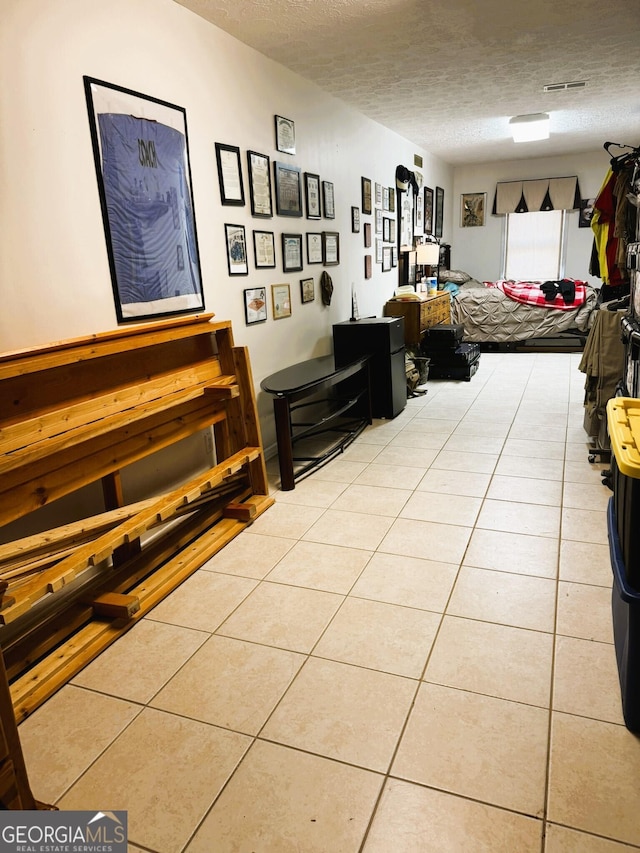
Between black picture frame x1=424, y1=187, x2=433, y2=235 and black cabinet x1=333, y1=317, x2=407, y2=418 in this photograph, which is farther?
black picture frame x1=424, y1=187, x2=433, y2=235

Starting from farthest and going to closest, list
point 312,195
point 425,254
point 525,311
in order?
point 525,311 → point 425,254 → point 312,195

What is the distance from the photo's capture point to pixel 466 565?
257 cm

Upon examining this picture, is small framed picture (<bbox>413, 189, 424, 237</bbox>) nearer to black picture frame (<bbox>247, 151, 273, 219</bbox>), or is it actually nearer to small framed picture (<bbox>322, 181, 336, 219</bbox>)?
small framed picture (<bbox>322, 181, 336, 219</bbox>)

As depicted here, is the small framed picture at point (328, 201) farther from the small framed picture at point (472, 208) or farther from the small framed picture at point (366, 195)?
the small framed picture at point (472, 208)

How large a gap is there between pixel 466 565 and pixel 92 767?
168 centimetres

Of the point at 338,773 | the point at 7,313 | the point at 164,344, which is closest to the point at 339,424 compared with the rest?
the point at 164,344

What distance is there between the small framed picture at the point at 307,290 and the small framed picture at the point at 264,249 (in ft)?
1.58

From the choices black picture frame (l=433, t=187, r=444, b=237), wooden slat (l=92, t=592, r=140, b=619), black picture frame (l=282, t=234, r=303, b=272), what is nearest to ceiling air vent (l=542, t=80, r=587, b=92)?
black picture frame (l=282, t=234, r=303, b=272)

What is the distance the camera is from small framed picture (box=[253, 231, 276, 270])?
3.74 meters

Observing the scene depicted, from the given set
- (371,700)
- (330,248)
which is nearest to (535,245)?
(330,248)

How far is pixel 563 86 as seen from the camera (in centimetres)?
487

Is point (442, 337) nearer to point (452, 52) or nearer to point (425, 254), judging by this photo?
point (425, 254)

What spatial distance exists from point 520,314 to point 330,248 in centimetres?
397

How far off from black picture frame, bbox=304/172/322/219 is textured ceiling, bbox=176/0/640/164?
71 cm
